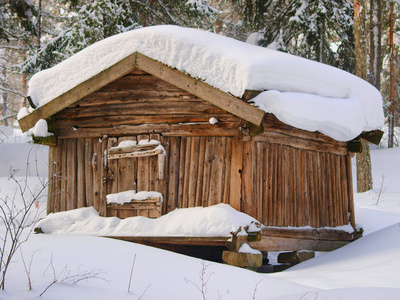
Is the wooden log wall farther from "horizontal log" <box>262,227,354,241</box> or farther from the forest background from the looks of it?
the forest background

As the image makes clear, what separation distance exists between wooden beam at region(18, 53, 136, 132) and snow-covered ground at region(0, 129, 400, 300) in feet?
9.76

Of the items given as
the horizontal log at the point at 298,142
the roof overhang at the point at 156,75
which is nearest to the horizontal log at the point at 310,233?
the horizontal log at the point at 298,142

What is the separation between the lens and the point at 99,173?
9406 mm

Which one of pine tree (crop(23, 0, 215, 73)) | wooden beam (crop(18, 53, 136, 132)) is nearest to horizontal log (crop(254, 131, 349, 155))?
wooden beam (crop(18, 53, 136, 132))

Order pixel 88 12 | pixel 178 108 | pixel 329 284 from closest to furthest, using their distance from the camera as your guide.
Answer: pixel 329 284
pixel 178 108
pixel 88 12

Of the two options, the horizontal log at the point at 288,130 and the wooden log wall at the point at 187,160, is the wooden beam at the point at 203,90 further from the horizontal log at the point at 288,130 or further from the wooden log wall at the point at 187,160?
the horizontal log at the point at 288,130

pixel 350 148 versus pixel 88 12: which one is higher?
pixel 88 12

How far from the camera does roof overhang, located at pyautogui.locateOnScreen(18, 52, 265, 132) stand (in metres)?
8.04

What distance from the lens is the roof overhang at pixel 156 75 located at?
804cm

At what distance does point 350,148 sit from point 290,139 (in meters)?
2.13

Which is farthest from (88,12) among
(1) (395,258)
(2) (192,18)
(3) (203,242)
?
(1) (395,258)

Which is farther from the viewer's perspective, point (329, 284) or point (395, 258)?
point (395, 258)

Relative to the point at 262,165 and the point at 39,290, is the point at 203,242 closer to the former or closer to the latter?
the point at 262,165

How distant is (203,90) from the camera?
839 cm
